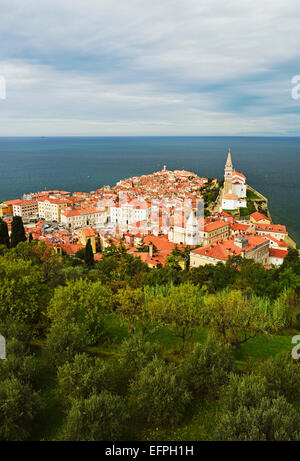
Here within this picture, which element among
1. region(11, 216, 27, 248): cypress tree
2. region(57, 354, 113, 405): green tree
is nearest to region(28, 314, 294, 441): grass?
region(57, 354, 113, 405): green tree

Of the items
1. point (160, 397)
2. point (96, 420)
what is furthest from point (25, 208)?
point (96, 420)

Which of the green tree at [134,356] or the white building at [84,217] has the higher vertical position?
the green tree at [134,356]

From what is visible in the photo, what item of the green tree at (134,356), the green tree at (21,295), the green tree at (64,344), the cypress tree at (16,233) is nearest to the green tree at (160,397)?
the green tree at (134,356)

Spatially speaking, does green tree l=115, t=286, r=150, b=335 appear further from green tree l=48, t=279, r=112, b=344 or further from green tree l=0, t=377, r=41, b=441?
green tree l=0, t=377, r=41, b=441

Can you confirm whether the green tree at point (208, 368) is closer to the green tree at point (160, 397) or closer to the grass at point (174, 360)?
the grass at point (174, 360)

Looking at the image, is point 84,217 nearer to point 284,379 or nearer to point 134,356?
point 134,356

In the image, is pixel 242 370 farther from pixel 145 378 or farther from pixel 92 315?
pixel 92 315

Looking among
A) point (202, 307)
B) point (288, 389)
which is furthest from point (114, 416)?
point (202, 307)
